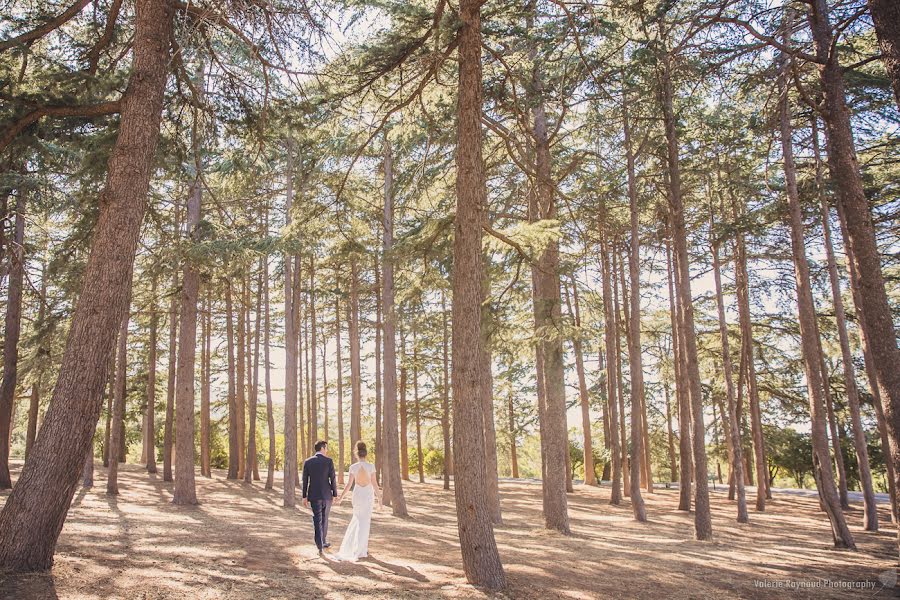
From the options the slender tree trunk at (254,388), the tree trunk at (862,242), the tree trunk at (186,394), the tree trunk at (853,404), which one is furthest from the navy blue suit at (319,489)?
the tree trunk at (853,404)

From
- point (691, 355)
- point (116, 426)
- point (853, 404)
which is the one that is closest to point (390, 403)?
point (116, 426)

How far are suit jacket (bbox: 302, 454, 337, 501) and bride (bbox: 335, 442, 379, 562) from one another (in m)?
0.33

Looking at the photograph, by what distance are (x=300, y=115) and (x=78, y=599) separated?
6.85m

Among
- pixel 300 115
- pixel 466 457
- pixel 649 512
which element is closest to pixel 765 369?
pixel 649 512

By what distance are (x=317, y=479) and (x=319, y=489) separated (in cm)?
15

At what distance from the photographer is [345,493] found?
8281 millimetres

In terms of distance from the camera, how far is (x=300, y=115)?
8711 mm

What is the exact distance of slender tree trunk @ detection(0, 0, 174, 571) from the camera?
5555mm

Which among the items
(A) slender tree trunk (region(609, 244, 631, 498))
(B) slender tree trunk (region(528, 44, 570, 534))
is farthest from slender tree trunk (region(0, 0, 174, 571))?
(A) slender tree trunk (region(609, 244, 631, 498))

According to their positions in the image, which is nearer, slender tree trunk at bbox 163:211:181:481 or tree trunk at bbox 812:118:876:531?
tree trunk at bbox 812:118:876:531

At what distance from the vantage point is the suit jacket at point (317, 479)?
8516mm

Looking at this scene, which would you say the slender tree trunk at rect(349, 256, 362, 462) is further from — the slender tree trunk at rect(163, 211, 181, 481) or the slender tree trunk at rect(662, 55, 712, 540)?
the slender tree trunk at rect(662, 55, 712, 540)

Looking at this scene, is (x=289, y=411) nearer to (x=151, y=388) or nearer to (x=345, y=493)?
(x=345, y=493)

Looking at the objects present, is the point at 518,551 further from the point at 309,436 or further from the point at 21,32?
the point at 309,436
